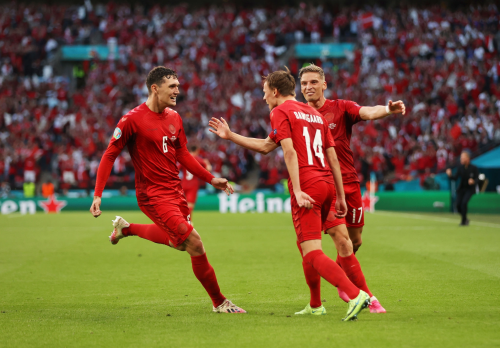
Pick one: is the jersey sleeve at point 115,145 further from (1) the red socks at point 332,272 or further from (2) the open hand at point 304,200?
(1) the red socks at point 332,272

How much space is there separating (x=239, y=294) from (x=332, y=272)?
218cm

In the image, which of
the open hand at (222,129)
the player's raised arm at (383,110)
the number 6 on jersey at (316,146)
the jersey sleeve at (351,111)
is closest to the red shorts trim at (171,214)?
the open hand at (222,129)

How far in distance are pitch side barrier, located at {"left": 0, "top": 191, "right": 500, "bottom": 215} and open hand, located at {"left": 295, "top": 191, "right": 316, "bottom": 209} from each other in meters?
19.4

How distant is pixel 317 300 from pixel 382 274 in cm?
307

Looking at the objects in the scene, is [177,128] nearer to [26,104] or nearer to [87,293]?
[87,293]

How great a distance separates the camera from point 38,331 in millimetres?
5020

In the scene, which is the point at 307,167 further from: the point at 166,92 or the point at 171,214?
the point at 166,92

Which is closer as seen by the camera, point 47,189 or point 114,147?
point 114,147

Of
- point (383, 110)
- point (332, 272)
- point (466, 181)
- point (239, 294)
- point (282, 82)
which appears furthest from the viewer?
point (466, 181)

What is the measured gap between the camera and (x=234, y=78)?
105 feet

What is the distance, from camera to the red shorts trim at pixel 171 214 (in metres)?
5.79

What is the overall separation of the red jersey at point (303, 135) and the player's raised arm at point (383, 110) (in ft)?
2.63

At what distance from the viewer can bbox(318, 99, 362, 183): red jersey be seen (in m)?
6.23

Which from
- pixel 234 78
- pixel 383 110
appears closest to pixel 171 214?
pixel 383 110
